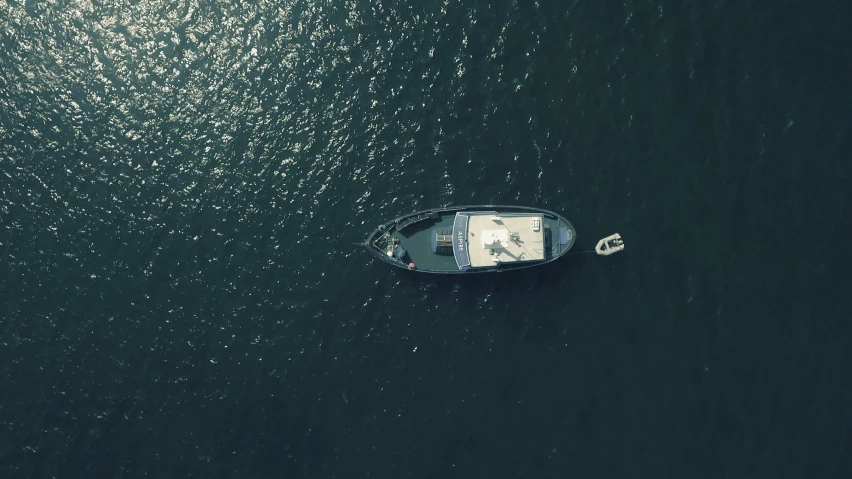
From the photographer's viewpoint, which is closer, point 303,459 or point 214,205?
point 303,459

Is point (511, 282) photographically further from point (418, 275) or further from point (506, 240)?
point (418, 275)

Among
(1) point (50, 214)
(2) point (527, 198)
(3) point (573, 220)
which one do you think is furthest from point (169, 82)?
(3) point (573, 220)

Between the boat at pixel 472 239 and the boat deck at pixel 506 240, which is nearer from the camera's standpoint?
the boat deck at pixel 506 240

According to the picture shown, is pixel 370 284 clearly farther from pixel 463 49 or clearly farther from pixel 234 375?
pixel 463 49

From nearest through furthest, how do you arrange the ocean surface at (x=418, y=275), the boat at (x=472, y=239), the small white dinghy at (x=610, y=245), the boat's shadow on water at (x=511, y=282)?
1. the ocean surface at (x=418, y=275)
2. the small white dinghy at (x=610, y=245)
3. the boat at (x=472, y=239)
4. the boat's shadow on water at (x=511, y=282)

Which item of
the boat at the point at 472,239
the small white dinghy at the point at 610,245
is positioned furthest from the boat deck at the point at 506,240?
the small white dinghy at the point at 610,245

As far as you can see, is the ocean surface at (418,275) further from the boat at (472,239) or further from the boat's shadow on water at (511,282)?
the boat at (472,239)
